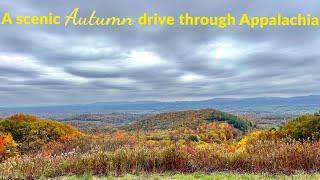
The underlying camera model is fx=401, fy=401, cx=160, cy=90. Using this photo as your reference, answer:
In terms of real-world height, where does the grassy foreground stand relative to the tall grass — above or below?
below

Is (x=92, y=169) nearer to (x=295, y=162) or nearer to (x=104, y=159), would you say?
(x=104, y=159)

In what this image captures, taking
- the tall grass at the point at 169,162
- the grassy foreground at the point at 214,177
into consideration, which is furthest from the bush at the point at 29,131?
the grassy foreground at the point at 214,177

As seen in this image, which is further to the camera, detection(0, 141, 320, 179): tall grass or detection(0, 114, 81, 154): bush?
detection(0, 114, 81, 154): bush

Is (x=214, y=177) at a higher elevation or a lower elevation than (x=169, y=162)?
lower

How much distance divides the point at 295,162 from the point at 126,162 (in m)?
5.22

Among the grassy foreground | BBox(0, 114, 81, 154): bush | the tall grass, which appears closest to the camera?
the grassy foreground

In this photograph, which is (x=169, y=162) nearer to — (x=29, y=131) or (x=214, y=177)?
(x=214, y=177)

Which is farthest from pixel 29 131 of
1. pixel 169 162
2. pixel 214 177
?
pixel 214 177

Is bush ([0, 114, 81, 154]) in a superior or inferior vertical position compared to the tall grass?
inferior

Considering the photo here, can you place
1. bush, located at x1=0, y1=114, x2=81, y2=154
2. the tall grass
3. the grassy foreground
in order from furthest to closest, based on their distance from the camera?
bush, located at x1=0, y1=114, x2=81, y2=154 < the tall grass < the grassy foreground

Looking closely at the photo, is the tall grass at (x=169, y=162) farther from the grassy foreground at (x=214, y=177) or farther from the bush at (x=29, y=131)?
the bush at (x=29, y=131)

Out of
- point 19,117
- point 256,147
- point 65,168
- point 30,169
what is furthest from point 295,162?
point 19,117

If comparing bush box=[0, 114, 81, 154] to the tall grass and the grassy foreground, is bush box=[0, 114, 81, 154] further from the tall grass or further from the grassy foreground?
the grassy foreground

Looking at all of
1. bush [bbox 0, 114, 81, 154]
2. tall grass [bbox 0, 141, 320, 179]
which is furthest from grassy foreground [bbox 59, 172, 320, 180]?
bush [bbox 0, 114, 81, 154]
